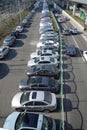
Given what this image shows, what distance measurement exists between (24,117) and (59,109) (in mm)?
3811

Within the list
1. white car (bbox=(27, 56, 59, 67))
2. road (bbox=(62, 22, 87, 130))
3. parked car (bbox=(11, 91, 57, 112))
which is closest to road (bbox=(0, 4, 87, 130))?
road (bbox=(62, 22, 87, 130))

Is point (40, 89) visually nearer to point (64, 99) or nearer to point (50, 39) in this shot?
point (64, 99)

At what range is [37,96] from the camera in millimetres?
19281

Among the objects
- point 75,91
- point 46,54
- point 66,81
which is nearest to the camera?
point 75,91

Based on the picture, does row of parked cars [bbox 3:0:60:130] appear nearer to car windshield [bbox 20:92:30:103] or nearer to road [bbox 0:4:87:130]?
car windshield [bbox 20:92:30:103]

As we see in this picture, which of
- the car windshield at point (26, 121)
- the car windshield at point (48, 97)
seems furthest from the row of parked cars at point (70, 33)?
the car windshield at point (26, 121)

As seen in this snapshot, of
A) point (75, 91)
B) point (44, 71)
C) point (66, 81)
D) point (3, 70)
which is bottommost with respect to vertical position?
point (3, 70)

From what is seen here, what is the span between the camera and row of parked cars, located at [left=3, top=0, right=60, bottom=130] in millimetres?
16203

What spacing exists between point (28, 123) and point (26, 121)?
0.78ft

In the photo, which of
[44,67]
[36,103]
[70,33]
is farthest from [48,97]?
[70,33]

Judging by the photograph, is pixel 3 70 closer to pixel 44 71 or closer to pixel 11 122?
pixel 44 71

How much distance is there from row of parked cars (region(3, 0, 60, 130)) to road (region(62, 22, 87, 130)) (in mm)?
1215

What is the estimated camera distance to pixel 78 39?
42688mm

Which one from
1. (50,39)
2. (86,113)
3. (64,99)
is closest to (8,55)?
(50,39)
